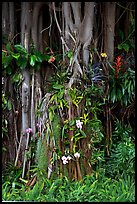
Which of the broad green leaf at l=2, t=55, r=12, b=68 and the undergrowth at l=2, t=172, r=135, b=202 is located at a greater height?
the broad green leaf at l=2, t=55, r=12, b=68

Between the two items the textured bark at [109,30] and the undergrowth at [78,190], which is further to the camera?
the textured bark at [109,30]

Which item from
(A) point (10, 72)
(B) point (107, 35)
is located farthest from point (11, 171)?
(B) point (107, 35)

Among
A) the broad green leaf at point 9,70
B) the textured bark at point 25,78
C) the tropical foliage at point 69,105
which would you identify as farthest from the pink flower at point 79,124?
the broad green leaf at point 9,70

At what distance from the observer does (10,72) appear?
3020 millimetres

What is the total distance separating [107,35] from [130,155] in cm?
112

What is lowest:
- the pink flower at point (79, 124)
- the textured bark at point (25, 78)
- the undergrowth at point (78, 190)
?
the undergrowth at point (78, 190)

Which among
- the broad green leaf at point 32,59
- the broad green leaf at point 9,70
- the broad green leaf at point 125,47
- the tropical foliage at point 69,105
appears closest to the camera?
the tropical foliage at point 69,105

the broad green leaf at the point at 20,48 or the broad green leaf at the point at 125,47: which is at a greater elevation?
the broad green leaf at the point at 125,47

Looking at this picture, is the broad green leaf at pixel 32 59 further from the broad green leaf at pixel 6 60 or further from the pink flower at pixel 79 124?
the pink flower at pixel 79 124

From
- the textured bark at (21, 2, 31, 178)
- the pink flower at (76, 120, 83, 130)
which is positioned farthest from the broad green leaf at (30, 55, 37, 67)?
the pink flower at (76, 120, 83, 130)

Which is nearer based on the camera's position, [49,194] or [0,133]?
[49,194]

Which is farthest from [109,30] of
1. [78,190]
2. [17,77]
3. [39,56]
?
[78,190]

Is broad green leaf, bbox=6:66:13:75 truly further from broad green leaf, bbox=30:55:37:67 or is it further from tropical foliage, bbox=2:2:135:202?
broad green leaf, bbox=30:55:37:67

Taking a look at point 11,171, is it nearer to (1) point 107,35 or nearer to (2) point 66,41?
(2) point 66,41
